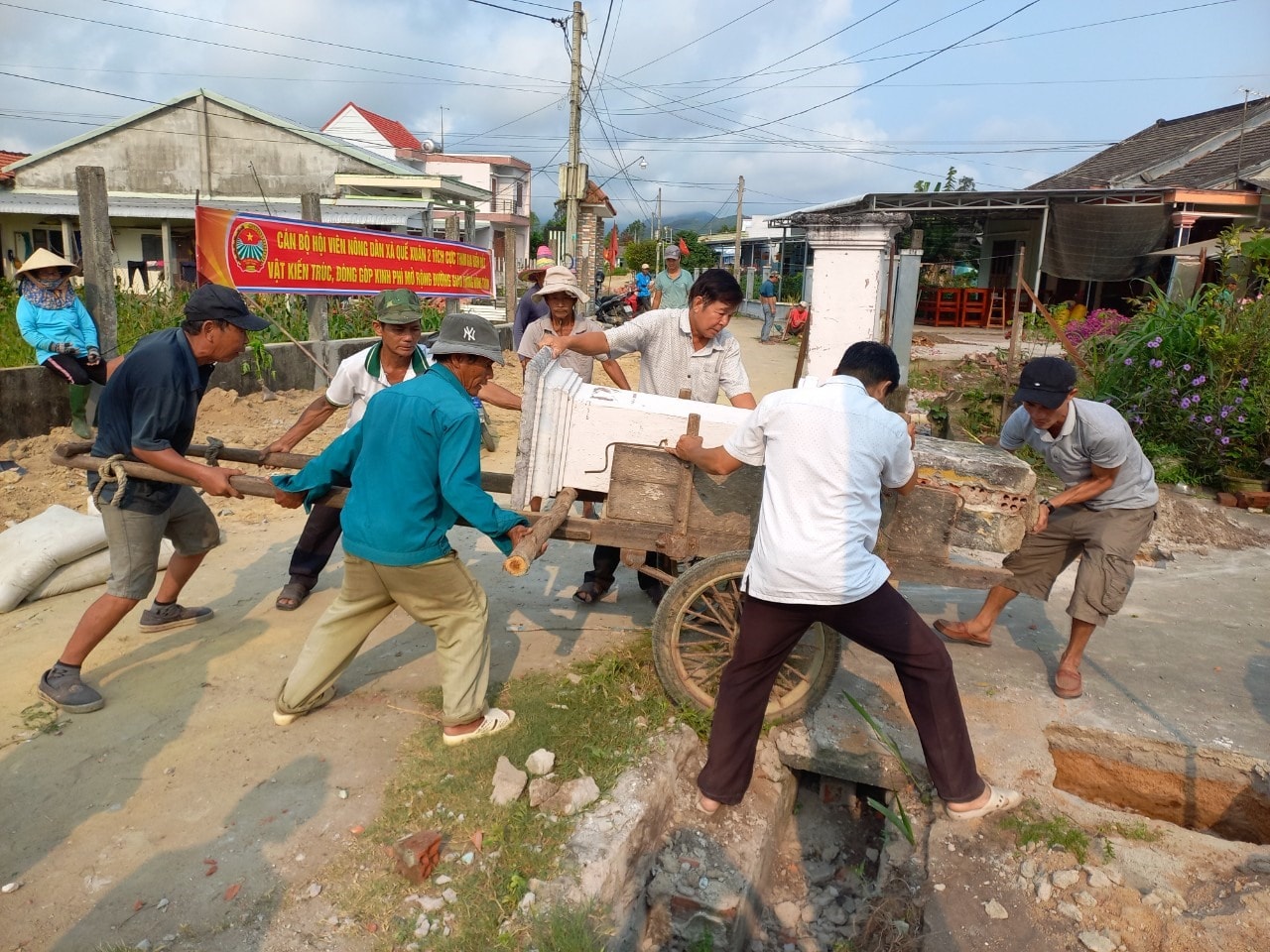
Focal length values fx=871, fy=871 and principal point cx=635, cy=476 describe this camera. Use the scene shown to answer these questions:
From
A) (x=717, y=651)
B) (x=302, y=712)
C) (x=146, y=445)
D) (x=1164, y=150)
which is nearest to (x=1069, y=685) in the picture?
(x=717, y=651)

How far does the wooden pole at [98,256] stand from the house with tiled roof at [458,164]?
27383 millimetres

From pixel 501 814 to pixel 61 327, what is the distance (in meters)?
5.95

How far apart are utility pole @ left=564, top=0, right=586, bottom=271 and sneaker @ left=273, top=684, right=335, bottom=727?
49.4 ft

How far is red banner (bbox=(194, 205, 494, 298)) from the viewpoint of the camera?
25.4ft

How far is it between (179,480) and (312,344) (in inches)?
255

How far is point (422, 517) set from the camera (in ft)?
10.0

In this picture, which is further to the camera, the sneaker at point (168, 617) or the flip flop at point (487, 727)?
the sneaker at point (168, 617)

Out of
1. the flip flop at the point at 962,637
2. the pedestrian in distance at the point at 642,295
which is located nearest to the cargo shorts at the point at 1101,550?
the flip flop at the point at 962,637

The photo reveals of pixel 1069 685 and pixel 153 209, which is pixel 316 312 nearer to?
pixel 1069 685

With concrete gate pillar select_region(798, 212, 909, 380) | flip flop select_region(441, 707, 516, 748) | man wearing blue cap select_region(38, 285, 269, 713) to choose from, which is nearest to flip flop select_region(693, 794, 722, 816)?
flip flop select_region(441, 707, 516, 748)

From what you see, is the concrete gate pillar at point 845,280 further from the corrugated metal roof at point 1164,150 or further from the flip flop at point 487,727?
the corrugated metal roof at point 1164,150

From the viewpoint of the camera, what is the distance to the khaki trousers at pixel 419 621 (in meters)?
3.18

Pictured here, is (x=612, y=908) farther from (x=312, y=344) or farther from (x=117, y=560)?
(x=312, y=344)

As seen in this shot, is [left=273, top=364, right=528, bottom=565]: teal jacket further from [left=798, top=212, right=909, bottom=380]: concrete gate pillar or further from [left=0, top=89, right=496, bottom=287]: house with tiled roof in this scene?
[left=0, top=89, right=496, bottom=287]: house with tiled roof
